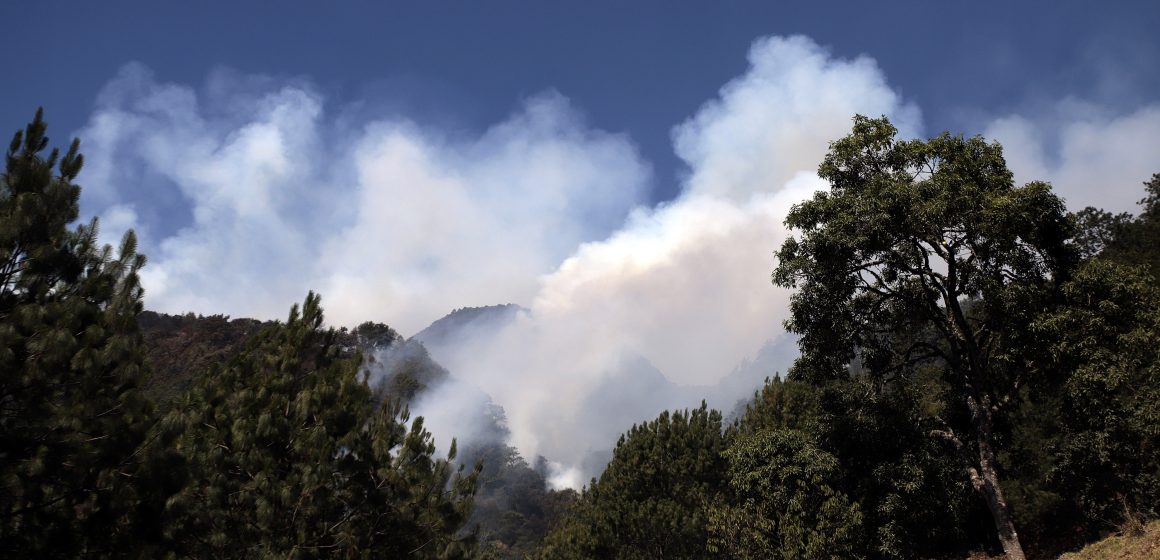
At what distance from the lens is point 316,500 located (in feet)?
30.3

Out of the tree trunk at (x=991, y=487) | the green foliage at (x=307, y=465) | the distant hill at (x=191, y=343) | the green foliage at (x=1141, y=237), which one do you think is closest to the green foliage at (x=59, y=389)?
the green foliage at (x=307, y=465)

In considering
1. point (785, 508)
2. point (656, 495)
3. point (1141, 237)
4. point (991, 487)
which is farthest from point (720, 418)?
point (1141, 237)

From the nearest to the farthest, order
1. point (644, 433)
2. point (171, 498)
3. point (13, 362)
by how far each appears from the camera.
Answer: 1. point (13, 362)
2. point (171, 498)
3. point (644, 433)

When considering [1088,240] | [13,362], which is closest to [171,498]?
[13,362]

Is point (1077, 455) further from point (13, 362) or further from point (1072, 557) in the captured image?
point (13, 362)

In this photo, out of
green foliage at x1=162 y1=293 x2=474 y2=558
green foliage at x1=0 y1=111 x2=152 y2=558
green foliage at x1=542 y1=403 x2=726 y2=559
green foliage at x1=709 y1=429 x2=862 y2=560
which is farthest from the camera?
green foliage at x1=542 y1=403 x2=726 y2=559

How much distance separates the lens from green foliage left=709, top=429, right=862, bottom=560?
14906 millimetres

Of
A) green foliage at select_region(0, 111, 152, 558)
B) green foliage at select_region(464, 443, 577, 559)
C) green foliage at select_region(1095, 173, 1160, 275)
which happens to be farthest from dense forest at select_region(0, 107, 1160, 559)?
green foliage at select_region(464, 443, 577, 559)

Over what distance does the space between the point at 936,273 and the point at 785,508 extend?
793cm

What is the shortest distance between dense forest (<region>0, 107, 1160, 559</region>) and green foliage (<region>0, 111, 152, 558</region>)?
23 mm

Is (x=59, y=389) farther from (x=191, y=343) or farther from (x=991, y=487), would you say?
(x=191, y=343)

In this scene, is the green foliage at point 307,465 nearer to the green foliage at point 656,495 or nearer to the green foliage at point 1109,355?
the green foliage at point 656,495

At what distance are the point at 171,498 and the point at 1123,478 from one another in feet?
87.6

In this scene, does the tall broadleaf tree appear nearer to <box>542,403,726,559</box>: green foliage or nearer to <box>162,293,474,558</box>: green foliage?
<box>542,403,726,559</box>: green foliage
